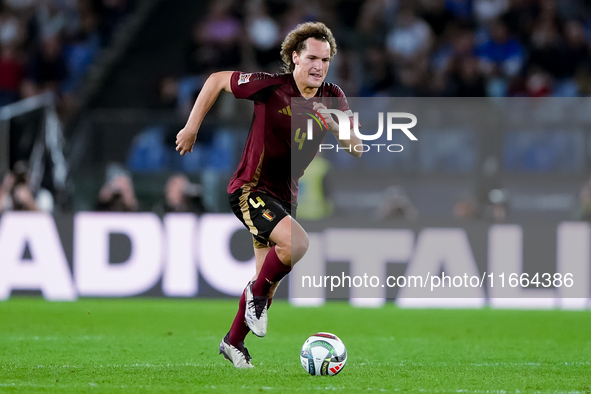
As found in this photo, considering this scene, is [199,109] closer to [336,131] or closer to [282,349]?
[336,131]

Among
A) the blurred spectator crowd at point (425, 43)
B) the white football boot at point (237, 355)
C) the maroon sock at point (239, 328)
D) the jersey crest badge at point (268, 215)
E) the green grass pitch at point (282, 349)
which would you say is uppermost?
the blurred spectator crowd at point (425, 43)

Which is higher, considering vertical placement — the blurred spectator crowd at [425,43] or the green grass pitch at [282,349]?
the blurred spectator crowd at [425,43]

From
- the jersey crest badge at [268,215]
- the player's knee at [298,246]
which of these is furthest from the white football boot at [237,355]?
the jersey crest badge at [268,215]

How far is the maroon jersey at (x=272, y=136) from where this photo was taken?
219 inches

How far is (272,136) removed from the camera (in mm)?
5590

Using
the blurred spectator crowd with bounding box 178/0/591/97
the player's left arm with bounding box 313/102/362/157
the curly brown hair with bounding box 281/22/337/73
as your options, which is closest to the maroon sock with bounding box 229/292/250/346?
the player's left arm with bounding box 313/102/362/157

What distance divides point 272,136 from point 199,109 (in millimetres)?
490

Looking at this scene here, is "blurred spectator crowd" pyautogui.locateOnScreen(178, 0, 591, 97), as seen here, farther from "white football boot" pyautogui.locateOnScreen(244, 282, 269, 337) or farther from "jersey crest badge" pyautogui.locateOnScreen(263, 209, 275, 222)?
"white football boot" pyautogui.locateOnScreen(244, 282, 269, 337)

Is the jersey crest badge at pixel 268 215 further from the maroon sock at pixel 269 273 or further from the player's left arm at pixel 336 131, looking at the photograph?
the player's left arm at pixel 336 131

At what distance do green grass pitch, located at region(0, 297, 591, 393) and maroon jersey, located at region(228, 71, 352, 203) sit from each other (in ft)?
3.97

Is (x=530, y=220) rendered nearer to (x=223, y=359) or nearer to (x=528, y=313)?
(x=528, y=313)

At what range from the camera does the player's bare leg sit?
5.41 meters

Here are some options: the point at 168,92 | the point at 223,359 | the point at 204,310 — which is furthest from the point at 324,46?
the point at 168,92

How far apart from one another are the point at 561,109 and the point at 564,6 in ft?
14.6
